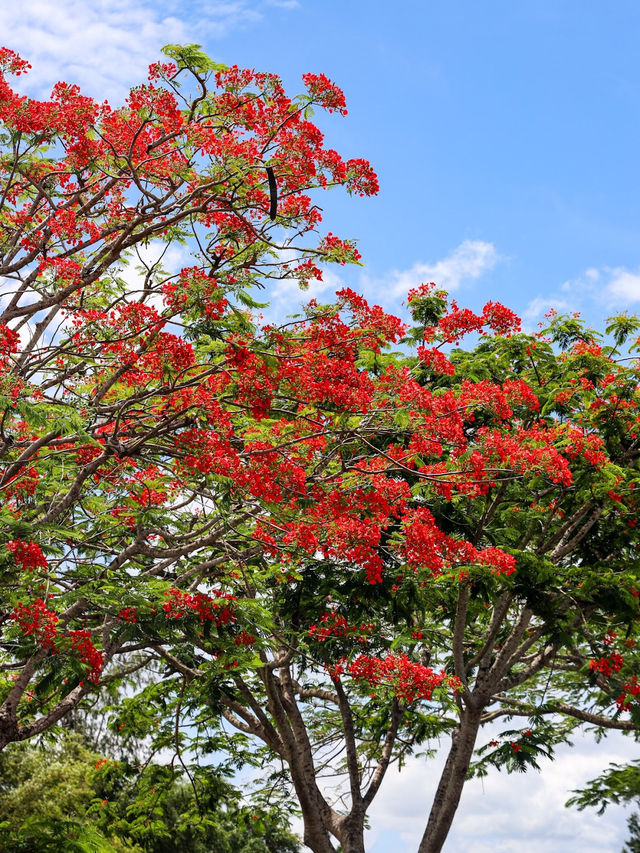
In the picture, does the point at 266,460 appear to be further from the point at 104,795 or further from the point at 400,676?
the point at 104,795


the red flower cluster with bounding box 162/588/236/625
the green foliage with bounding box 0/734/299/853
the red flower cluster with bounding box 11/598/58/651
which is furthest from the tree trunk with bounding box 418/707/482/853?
the red flower cluster with bounding box 11/598/58/651

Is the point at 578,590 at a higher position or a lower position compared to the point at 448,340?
lower

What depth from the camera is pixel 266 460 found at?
775cm

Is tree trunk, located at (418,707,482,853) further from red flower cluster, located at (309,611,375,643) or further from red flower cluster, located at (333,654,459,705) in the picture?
red flower cluster, located at (309,611,375,643)

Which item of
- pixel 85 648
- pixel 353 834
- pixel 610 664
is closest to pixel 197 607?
pixel 85 648

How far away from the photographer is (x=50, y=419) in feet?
21.9

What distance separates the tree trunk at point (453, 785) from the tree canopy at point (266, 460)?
0.03 meters

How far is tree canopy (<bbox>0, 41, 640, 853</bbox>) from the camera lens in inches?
288

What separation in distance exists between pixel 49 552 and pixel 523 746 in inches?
311

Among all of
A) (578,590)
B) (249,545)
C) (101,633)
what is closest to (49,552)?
(101,633)

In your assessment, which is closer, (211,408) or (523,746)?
(211,408)

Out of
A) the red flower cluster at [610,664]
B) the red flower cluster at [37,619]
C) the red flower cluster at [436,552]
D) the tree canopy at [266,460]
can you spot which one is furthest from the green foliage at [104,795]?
the red flower cluster at [610,664]

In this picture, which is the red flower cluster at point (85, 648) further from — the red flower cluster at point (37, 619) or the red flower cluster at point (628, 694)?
the red flower cluster at point (628, 694)

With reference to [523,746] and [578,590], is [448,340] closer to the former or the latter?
[578,590]
